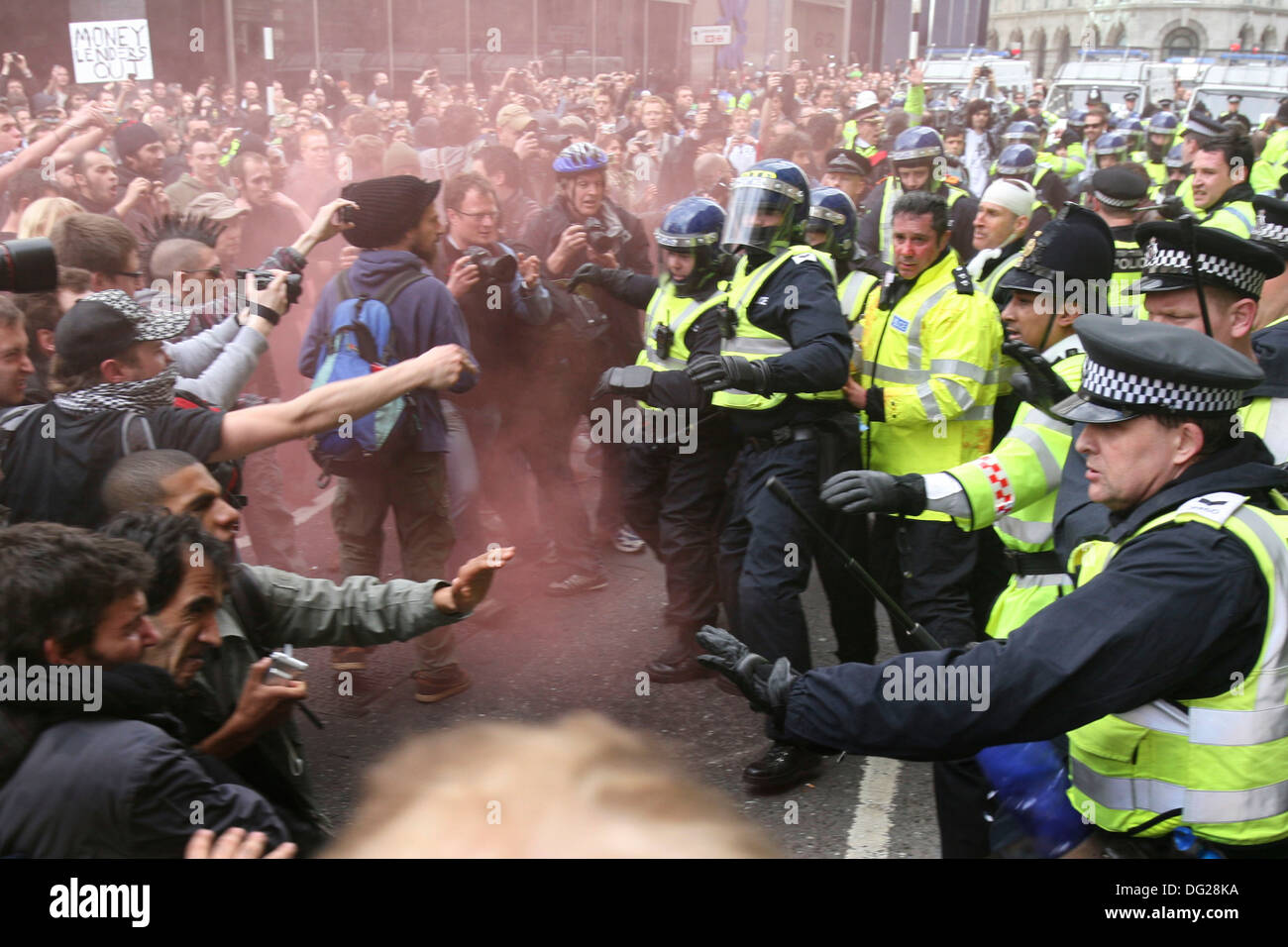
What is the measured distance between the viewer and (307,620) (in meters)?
2.82

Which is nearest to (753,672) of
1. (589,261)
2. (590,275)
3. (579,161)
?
(590,275)

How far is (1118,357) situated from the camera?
2150mm

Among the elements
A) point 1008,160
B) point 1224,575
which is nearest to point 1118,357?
point 1224,575

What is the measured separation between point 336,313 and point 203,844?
2983 mm

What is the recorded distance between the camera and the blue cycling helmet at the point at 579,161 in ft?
20.4

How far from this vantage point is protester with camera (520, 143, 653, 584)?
6.02 meters

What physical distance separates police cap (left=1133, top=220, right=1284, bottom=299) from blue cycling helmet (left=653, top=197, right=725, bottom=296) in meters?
1.96

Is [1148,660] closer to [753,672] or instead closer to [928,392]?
[753,672]

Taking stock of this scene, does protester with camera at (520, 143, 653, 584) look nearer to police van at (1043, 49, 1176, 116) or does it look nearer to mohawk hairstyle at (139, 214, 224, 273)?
mohawk hairstyle at (139, 214, 224, 273)

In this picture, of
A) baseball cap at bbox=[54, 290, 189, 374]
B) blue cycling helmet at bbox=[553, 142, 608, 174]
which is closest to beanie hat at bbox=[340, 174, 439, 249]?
baseball cap at bbox=[54, 290, 189, 374]

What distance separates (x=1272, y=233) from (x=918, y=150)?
3108 mm

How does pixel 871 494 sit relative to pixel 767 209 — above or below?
below

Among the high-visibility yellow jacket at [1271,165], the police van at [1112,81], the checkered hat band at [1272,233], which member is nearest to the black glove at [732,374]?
the checkered hat band at [1272,233]

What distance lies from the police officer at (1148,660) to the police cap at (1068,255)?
1.70m
